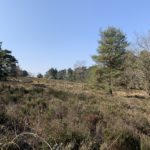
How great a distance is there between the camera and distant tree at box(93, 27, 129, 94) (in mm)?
40688

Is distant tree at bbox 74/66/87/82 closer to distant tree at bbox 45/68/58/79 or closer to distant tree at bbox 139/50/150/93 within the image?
distant tree at bbox 45/68/58/79

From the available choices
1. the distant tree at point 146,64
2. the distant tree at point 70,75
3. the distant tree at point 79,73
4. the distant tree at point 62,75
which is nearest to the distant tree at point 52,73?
the distant tree at point 62,75

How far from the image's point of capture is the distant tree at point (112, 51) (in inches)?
1602

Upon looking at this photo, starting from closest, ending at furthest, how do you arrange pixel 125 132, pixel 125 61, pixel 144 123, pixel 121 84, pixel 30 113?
pixel 125 132 < pixel 30 113 < pixel 144 123 < pixel 125 61 < pixel 121 84

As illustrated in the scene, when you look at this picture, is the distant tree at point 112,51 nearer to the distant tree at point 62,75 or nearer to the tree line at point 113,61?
the tree line at point 113,61

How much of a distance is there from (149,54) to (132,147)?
102ft

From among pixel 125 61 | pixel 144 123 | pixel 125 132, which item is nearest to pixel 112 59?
pixel 125 61

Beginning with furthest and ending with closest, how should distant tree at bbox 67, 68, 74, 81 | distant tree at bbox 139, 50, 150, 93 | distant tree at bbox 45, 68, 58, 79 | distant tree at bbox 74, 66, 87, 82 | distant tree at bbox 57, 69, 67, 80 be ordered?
distant tree at bbox 57, 69, 67, 80 → distant tree at bbox 45, 68, 58, 79 → distant tree at bbox 67, 68, 74, 81 → distant tree at bbox 74, 66, 87, 82 → distant tree at bbox 139, 50, 150, 93

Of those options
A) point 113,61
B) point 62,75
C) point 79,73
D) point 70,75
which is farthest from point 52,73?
point 113,61

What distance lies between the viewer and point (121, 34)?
41062 millimetres

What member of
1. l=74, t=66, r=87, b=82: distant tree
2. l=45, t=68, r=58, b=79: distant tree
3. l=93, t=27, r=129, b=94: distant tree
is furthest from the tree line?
l=45, t=68, r=58, b=79: distant tree

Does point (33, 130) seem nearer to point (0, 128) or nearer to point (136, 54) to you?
point (0, 128)

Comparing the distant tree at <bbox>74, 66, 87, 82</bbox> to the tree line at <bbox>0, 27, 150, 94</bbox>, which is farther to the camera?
the distant tree at <bbox>74, 66, 87, 82</bbox>

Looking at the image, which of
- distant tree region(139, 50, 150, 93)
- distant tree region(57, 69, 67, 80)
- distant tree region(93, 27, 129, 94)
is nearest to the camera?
distant tree region(139, 50, 150, 93)
